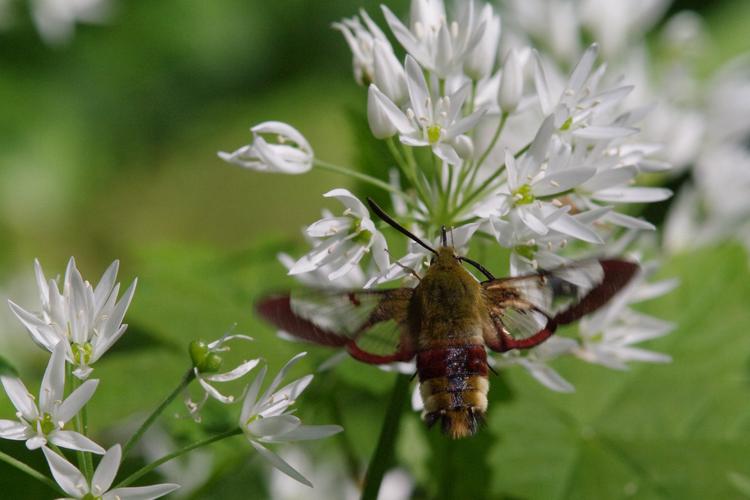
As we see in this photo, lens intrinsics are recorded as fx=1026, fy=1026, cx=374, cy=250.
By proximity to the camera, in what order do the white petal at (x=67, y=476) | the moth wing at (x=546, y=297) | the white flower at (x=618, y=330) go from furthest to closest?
the white flower at (x=618, y=330), the moth wing at (x=546, y=297), the white petal at (x=67, y=476)

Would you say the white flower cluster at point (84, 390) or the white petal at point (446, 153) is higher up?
the white petal at point (446, 153)

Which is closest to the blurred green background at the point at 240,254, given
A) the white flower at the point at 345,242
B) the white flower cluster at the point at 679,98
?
the white flower cluster at the point at 679,98

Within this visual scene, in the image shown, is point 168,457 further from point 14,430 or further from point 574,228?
point 574,228

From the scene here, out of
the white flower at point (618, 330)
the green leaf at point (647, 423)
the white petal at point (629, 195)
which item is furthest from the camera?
the green leaf at point (647, 423)

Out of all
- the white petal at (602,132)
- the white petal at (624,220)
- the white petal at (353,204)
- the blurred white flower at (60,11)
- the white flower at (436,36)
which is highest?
the blurred white flower at (60,11)

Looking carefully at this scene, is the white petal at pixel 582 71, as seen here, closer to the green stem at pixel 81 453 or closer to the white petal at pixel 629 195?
the white petal at pixel 629 195

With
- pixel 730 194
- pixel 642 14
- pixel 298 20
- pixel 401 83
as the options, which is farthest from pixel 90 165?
pixel 401 83
